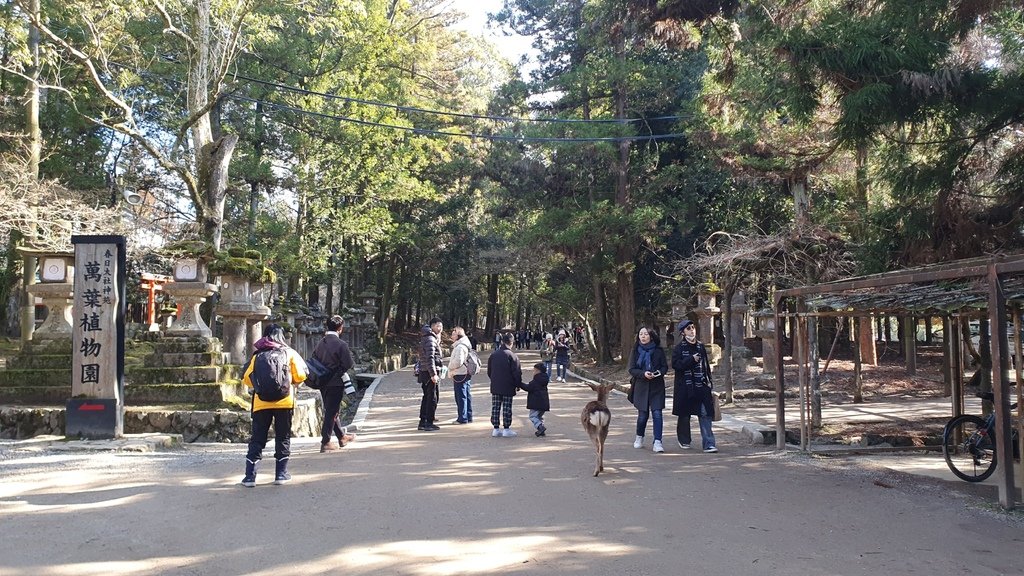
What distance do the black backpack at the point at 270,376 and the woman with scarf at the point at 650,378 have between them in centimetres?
451

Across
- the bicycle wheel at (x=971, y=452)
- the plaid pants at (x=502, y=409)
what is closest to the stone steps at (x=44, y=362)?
the plaid pants at (x=502, y=409)

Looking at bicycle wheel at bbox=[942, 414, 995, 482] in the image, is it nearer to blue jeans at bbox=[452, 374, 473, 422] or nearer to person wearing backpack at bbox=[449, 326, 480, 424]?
person wearing backpack at bbox=[449, 326, 480, 424]

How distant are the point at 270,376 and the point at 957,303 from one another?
767 cm

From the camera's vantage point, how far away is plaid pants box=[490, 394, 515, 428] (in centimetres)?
1112

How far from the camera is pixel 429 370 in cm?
1156

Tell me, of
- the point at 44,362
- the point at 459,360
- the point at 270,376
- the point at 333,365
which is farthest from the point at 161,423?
the point at 270,376

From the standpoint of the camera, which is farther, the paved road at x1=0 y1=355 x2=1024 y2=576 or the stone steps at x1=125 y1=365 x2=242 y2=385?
the stone steps at x1=125 y1=365 x2=242 y2=385

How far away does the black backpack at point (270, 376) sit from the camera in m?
7.18

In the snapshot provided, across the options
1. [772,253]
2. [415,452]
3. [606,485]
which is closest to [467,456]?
[415,452]

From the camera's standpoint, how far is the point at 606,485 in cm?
752

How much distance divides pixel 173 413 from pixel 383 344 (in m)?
24.6

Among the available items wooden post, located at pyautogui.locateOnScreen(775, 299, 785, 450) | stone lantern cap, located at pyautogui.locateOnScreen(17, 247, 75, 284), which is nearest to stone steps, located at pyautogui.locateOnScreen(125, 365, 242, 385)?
stone lantern cap, located at pyautogui.locateOnScreen(17, 247, 75, 284)

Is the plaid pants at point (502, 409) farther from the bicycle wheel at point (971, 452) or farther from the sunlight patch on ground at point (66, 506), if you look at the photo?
the bicycle wheel at point (971, 452)

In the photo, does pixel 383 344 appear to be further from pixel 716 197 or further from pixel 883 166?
pixel 883 166
